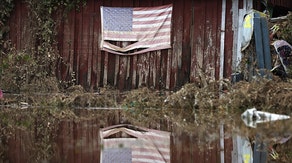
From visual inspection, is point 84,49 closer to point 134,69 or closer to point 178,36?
point 134,69

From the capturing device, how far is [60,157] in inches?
240

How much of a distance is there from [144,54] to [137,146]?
8.53 meters

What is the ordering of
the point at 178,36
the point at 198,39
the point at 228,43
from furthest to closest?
the point at 178,36
the point at 198,39
the point at 228,43

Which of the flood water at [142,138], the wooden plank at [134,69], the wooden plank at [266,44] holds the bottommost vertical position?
the flood water at [142,138]

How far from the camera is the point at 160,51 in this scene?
49.5 feet

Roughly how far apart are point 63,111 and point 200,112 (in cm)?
303

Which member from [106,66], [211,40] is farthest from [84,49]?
[211,40]

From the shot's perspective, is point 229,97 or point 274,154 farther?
point 229,97

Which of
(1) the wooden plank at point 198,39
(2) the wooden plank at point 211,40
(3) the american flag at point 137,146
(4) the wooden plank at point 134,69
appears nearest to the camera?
(3) the american flag at point 137,146

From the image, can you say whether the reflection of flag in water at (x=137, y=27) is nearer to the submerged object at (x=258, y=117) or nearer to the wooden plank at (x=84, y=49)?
the wooden plank at (x=84, y=49)

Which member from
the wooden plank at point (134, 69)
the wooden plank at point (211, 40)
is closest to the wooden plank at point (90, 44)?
the wooden plank at point (134, 69)

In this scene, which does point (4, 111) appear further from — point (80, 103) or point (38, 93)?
point (38, 93)

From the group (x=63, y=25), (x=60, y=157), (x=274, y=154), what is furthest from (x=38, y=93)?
(x=274, y=154)

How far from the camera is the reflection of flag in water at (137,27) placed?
1501 cm
